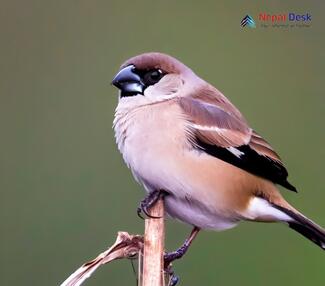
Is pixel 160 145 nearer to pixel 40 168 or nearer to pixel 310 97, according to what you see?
pixel 40 168

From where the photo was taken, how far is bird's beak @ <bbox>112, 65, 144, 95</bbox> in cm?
242

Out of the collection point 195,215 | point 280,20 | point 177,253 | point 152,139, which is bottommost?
point 177,253

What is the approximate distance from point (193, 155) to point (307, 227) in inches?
15.9

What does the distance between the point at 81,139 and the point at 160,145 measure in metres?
0.93

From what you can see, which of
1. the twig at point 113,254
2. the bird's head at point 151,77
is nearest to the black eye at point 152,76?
the bird's head at point 151,77

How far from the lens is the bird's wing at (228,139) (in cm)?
237

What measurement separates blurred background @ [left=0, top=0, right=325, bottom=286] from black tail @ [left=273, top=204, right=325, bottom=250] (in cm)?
59

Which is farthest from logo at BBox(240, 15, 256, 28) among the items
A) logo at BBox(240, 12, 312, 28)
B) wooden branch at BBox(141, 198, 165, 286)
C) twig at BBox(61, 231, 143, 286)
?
twig at BBox(61, 231, 143, 286)

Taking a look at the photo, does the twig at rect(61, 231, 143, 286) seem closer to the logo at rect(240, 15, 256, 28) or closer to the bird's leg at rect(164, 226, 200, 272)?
the bird's leg at rect(164, 226, 200, 272)

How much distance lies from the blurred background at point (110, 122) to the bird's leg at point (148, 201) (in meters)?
0.56

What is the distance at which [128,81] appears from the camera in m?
2.43

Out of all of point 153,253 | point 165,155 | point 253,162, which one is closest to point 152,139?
point 165,155

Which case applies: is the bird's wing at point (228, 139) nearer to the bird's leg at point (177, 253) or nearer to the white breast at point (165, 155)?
the white breast at point (165, 155)

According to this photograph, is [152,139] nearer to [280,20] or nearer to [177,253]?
[177,253]
